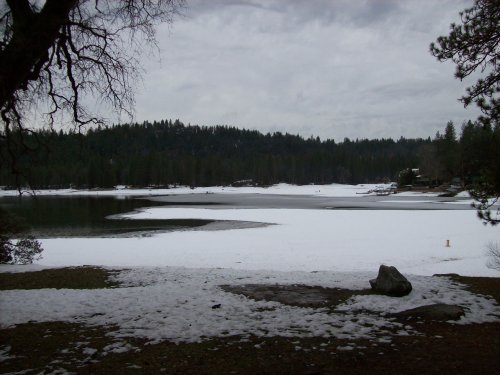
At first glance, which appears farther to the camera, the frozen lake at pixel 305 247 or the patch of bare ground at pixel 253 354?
the frozen lake at pixel 305 247

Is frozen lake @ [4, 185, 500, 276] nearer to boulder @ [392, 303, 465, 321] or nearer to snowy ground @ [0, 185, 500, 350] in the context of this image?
snowy ground @ [0, 185, 500, 350]

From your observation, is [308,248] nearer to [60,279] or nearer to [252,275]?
[252,275]

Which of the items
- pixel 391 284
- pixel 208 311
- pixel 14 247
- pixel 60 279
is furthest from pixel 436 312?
pixel 14 247

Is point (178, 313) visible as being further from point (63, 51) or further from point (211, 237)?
point (211, 237)

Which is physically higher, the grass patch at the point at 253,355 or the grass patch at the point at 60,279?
the grass patch at the point at 253,355

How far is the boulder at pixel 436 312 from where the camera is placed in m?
8.39

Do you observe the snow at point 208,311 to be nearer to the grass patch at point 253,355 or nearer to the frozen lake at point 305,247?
the grass patch at point 253,355

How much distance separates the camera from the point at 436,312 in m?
8.52

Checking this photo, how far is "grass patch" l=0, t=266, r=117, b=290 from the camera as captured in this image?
1201cm

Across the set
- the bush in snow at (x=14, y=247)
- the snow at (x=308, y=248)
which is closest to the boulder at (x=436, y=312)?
the snow at (x=308, y=248)

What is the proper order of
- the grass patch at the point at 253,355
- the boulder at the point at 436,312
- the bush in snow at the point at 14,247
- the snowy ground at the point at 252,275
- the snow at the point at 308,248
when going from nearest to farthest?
1. the grass patch at the point at 253,355
2. the snowy ground at the point at 252,275
3. the boulder at the point at 436,312
4. the bush in snow at the point at 14,247
5. the snow at the point at 308,248

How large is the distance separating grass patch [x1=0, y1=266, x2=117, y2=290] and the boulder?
7.80 metres

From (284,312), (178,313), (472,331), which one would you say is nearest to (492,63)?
(472,331)

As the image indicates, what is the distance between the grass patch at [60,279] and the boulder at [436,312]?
7.80 m
